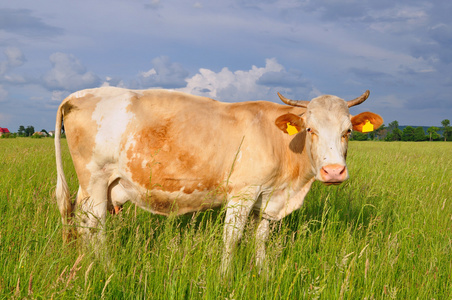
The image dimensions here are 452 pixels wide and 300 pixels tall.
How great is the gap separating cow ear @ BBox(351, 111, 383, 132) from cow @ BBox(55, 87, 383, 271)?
0.05ft

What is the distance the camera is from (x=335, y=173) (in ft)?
13.4

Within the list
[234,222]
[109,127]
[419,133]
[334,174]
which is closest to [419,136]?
[419,133]

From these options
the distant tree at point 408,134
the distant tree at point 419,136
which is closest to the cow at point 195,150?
the distant tree at point 408,134

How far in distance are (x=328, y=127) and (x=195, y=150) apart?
1.71m

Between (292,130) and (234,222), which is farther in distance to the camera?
(292,130)

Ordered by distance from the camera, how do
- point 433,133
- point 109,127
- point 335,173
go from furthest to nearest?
point 433,133 → point 109,127 → point 335,173

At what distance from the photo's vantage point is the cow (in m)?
4.63

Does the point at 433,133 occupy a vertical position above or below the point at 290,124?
above

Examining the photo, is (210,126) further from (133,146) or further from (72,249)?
(72,249)

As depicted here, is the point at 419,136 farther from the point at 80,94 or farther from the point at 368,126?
the point at 80,94

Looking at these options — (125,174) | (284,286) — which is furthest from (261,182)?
(125,174)

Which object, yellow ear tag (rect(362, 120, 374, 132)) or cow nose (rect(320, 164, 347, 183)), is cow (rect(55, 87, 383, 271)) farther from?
cow nose (rect(320, 164, 347, 183))

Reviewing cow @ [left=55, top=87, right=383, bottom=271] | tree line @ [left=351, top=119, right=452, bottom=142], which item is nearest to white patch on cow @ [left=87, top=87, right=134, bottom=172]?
cow @ [left=55, top=87, right=383, bottom=271]

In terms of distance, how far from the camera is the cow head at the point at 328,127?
4.16 meters
